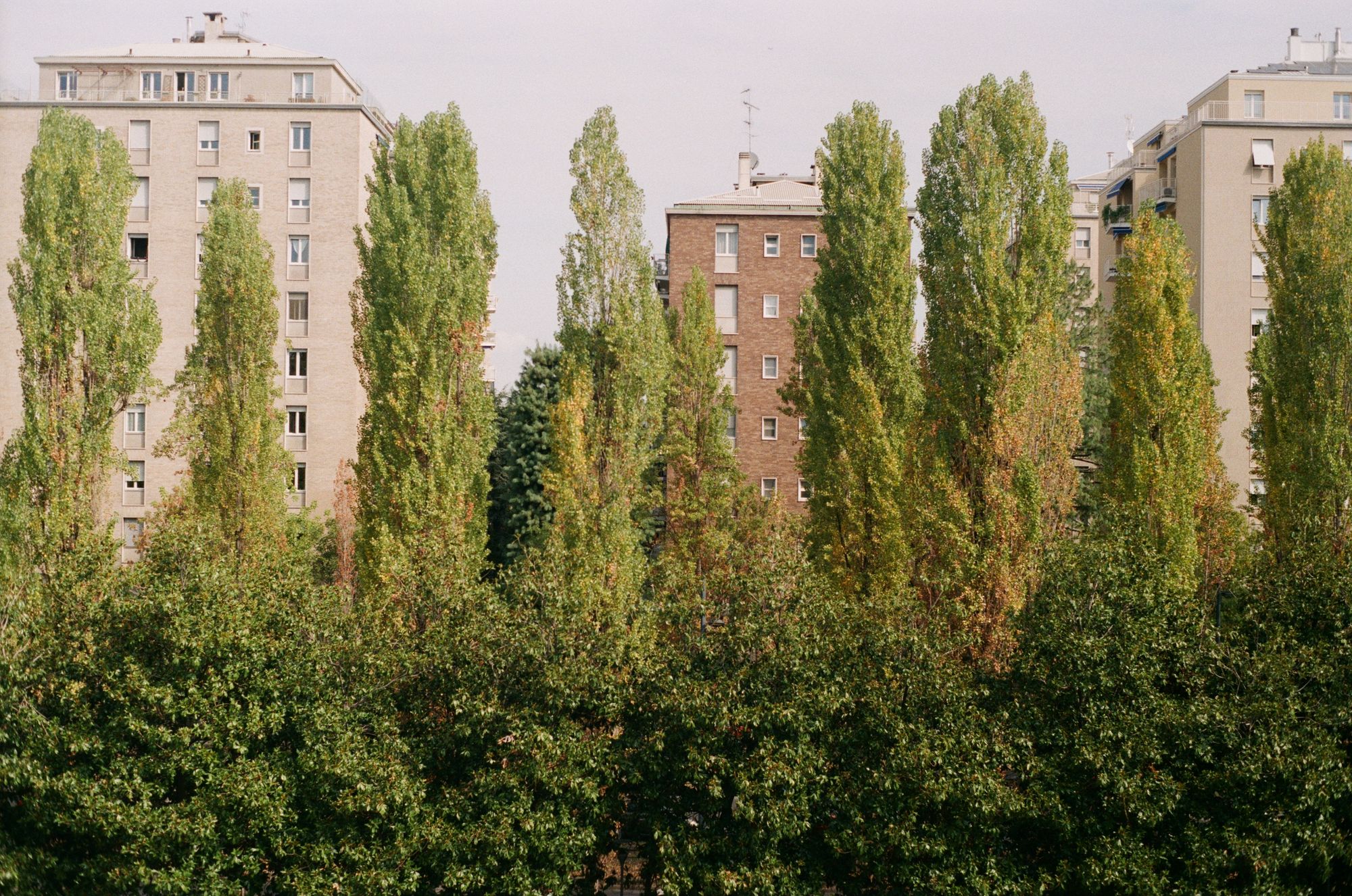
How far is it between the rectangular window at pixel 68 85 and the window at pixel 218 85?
5198 mm

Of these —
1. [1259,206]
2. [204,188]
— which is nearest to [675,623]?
[204,188]

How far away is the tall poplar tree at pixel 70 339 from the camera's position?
26406mm

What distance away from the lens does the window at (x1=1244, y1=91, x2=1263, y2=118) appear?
47.6 meters

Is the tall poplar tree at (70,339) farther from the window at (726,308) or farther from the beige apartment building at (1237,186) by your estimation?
the beige apartment building at (1237,186)

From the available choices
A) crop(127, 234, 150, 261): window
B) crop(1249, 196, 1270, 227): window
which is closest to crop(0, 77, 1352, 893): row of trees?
crop(1249, 196, 1270, 227): window

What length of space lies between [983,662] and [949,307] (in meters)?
8.40

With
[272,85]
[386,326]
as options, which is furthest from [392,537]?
[272,85]

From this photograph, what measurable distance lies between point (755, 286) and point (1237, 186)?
61.3ft

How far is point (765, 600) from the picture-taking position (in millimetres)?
20234

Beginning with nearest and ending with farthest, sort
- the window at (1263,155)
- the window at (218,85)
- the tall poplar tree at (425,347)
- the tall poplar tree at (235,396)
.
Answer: the tall poplar tree at (425,347) → the tall poplar tree at (235,396) → the window at (1263,155) → the window at (218,85)

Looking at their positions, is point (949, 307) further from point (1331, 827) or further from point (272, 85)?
point (272, 85)

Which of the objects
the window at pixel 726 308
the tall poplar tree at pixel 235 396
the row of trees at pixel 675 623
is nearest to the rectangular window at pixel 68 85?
the tall poplar tree at pixel 235 396

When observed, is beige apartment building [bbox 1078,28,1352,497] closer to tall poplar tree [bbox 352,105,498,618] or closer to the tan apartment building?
the tan apartment building

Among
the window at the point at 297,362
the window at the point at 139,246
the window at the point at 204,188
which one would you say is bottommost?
the window at the point at 297,362
